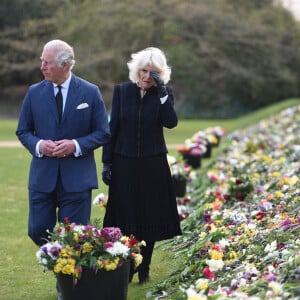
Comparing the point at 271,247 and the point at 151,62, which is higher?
the point at 151,62

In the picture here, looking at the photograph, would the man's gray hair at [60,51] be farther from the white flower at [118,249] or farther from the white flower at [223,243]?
the white flower at [223,243]

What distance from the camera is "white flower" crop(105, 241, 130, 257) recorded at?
4715 millimetres

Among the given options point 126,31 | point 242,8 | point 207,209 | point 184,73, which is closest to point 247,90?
point 242,8

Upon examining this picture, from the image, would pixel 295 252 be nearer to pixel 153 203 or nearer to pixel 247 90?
pixel 153 203

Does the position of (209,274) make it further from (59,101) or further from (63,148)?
(59,101)

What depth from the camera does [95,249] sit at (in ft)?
15.5

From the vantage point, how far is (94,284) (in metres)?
4.74

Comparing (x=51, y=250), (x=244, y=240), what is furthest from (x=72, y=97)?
(x=244, y=240)

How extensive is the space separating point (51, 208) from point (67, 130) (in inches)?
22.9

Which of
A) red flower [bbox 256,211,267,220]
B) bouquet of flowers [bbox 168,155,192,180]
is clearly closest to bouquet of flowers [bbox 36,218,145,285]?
red flower [bbox 256,211,267,220]

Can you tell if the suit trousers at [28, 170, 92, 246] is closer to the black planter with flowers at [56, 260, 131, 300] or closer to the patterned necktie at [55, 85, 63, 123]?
the patterned necktie at [55, 85, 63, 123]

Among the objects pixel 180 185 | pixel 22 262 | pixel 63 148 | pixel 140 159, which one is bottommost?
pixel 22 262

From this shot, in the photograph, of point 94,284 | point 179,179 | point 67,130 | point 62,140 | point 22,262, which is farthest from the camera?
point 179,179

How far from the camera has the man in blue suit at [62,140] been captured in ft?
17.5
